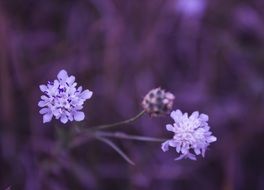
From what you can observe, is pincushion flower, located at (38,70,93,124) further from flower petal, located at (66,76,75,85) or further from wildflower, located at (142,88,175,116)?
wildflower, located at (142,88,175,116)

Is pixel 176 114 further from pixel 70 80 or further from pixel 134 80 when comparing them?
pixel 134 80

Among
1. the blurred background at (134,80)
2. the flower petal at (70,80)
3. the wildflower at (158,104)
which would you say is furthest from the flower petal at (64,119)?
the blurred background at (134,80)

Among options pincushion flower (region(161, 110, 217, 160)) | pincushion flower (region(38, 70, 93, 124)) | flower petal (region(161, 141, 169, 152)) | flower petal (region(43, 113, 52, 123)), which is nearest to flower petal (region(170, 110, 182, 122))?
pincushion flower (region(161, 110, 217, 160))

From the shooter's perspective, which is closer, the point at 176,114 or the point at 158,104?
the point at 158,104

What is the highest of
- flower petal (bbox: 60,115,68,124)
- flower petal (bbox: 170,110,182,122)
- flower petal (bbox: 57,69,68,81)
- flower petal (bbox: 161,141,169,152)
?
flower petal (bbox: 57,69,68,81)

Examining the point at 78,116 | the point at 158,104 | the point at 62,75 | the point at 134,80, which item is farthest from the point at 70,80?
the point at 134,80
